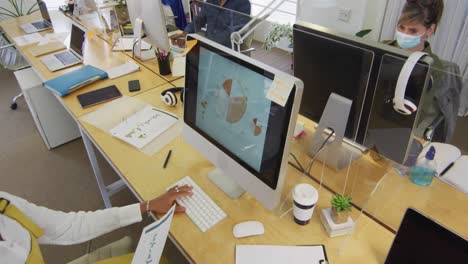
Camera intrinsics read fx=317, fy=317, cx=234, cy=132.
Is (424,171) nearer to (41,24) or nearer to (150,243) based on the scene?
(150,243)

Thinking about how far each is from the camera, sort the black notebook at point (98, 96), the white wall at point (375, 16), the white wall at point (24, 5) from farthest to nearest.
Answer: the white wall at point (24, 5), the white wall at point (375, 16), the black notebook at point (98, 96)

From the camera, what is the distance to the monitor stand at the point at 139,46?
222 cm

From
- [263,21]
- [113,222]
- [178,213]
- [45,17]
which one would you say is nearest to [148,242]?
[178,213]

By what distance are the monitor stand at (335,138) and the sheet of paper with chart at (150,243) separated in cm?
67

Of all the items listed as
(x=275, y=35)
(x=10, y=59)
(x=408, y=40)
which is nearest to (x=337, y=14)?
(x=408, y=40)

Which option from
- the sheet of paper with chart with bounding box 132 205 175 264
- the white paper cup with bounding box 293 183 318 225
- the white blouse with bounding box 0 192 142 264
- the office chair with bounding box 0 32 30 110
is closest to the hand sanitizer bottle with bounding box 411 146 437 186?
the white paper cup with bounding box 293 183 318 225

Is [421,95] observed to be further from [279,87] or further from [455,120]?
[455,120]

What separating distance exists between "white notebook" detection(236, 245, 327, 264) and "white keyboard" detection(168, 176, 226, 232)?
0.14 m

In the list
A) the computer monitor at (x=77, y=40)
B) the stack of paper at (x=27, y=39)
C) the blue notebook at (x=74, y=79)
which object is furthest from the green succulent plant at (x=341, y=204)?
the stack of paper at (x=27, y=39)

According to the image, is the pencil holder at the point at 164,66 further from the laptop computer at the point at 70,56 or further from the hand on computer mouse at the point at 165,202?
the hand on computer mouse at the point at 165,202

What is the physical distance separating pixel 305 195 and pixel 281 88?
375 mm

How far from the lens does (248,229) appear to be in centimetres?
104

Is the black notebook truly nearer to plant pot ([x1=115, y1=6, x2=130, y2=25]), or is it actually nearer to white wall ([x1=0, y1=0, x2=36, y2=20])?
plant pot ([x1=115, y1=6, x2=130, y2=25])

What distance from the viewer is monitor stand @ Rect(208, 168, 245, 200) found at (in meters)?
1.18
